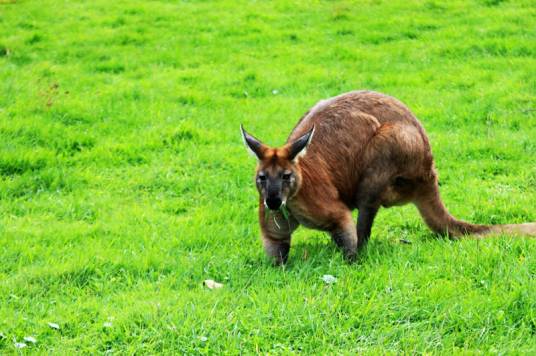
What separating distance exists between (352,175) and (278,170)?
33.1 inches

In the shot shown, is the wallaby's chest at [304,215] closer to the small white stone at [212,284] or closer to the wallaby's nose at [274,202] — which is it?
the wallaby's nose at [274,202]

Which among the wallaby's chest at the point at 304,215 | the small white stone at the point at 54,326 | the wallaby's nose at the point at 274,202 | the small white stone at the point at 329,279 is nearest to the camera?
the small white stone at the point at 54,326

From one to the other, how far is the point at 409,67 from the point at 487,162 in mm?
4144

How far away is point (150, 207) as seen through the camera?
755 centimetres

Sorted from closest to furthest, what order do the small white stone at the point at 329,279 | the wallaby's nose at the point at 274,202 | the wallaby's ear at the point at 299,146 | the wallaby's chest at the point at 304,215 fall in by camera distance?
the small white stone at the point at 329,279 → the wallaby's nose at the point at 274,202 → the wallaby's ear at the point at 299,146 → the wallaby's chest at the point at 304,215

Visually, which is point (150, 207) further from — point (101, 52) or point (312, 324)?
point (101, 52)

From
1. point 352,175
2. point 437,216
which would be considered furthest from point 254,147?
point 437,216

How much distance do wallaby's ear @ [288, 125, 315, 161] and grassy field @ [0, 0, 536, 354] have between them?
0.86 meters

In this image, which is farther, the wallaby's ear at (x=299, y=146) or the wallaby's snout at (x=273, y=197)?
the wallaby's ear at (x=299, y=146)

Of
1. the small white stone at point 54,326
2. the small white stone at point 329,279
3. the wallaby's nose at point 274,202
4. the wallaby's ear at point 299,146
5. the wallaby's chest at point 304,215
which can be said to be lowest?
the small white stone at point 54,326

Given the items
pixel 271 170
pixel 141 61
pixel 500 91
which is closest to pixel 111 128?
pixel 141 61

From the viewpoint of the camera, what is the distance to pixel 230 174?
27.2ft

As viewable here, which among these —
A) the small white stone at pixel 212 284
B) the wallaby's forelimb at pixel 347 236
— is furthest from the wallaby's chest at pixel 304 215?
the small white stone at pixel 212 284

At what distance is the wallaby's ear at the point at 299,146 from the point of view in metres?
5.47
